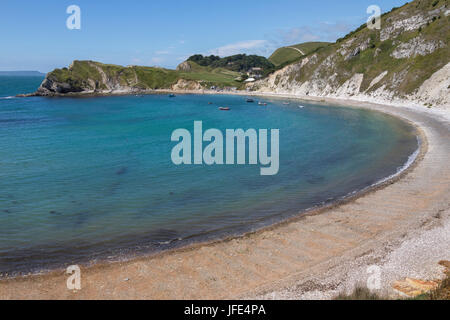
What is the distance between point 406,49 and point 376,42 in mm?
20266

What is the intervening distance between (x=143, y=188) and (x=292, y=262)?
18279 mm

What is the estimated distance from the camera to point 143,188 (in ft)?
105

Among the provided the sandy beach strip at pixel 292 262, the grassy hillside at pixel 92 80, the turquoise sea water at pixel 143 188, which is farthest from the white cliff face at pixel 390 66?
the grassy hillside at pixel 92 80

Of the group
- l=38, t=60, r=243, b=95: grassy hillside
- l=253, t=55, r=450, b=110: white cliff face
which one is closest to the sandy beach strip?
l=253, t=55, r=450, b=110: white cliff face

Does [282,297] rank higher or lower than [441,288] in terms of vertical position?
lower

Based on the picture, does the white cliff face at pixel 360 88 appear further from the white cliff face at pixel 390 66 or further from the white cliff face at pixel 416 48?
the white cliff face at pixel 416 48

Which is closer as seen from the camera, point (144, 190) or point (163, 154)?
point (144, 190)

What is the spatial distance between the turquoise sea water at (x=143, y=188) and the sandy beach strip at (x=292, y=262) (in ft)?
6.84

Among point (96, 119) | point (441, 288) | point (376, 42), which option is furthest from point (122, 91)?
point (441, 288)

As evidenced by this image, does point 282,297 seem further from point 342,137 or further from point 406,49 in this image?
point 406,49

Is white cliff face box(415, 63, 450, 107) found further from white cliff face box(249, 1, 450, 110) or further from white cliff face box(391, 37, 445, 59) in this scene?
white cliff face box(391, 37, 445, 59)

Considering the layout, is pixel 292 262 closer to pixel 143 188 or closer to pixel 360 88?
pixel 143 188

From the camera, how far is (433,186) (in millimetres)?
30328

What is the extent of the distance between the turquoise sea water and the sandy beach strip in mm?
2084
